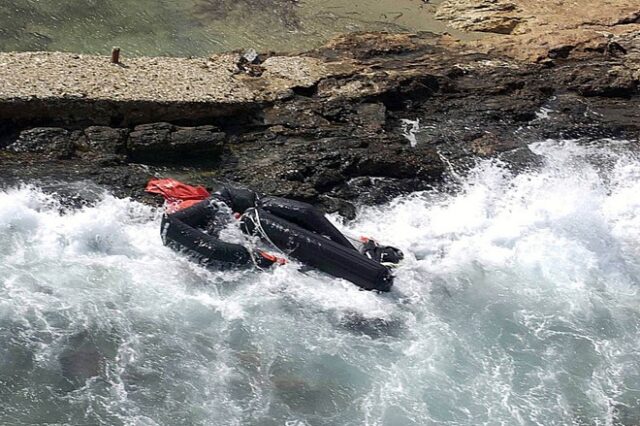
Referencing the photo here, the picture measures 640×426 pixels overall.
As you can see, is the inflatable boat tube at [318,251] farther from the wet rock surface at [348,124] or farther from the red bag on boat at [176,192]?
the wet rock surface at [348,124]

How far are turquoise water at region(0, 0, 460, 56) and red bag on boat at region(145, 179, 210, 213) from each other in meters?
4.43

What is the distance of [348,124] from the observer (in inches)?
520

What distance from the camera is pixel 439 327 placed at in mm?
10398

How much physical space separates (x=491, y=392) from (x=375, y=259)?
2244 millimetres

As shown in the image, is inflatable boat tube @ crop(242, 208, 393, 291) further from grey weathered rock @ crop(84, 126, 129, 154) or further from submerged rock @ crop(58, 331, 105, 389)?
submerged rock @ crop(58, 331, 105, 389)

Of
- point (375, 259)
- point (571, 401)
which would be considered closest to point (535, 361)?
point (571, 401)

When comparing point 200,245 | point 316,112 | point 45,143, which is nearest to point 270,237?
point 200,245

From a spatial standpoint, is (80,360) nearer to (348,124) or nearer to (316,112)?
(316,112)

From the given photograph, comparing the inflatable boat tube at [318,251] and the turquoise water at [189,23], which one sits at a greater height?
the turquoise water at [189,23]

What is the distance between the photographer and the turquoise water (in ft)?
49.4

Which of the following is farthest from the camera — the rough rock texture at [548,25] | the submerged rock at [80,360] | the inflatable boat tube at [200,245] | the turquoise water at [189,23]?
the rough rock texture at [548,25]

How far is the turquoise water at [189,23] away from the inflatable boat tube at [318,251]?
5424 millimetres

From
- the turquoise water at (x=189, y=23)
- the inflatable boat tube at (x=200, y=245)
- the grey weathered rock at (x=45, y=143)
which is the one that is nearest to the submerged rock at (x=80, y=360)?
the inflatable boat tube at (x=200, y=245)

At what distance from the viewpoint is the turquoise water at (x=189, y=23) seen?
1507 centimetres
